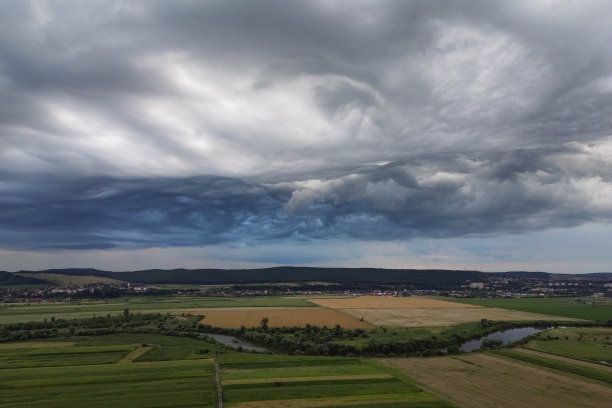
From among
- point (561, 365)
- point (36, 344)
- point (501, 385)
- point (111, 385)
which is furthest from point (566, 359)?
point (36, 344)

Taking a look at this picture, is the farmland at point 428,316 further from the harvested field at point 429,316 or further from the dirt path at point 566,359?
the dirt path at point 566,359

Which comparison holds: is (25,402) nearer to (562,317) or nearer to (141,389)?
(141,389)

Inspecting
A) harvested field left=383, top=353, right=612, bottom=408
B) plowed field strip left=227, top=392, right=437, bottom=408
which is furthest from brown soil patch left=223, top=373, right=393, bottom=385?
plowed field strip left=227, top=392, right=437, bottom=408

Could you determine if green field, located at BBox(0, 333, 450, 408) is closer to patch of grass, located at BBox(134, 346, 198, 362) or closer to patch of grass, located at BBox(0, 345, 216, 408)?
patch of grass, located at BBox(134, 346, 198, 362)

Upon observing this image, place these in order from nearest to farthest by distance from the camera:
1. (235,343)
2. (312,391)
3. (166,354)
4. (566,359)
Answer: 1. (312,391)
2. (566,359)
3. (166,354)
4. (235,343)

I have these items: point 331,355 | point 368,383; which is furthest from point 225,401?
point 331,355

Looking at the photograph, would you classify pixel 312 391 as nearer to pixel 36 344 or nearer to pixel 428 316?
pixel 36 344

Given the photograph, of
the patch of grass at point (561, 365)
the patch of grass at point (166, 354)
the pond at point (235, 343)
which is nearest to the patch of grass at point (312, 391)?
the patch of grass at point (166, 354)
